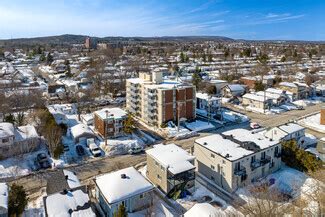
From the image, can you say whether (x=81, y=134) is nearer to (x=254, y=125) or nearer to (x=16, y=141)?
(x=16, y=141)

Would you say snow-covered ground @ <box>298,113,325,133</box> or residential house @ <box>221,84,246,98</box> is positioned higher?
residential house @ <box>221,84,246,98</box>

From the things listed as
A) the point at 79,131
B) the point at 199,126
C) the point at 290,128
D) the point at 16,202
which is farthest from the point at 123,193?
the point at 199,126

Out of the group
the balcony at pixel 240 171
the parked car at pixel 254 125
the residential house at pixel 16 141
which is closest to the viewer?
the balcony at pixel 240 171

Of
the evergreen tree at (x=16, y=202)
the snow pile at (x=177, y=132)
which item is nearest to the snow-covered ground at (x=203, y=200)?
the evergreen tree at (x=16, y=202)

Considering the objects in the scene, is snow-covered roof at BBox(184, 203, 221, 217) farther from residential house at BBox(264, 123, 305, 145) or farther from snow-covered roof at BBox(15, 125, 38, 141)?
snow-covered roof at BBox(15, 125, 38, 141)

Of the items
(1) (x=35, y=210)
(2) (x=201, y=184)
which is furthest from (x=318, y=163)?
(1) (x=35, y=210)

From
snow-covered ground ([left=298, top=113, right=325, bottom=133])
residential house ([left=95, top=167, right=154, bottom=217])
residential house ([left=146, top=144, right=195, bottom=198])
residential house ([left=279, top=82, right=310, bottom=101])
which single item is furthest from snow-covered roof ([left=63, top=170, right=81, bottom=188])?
residential house ([left=279, top=82, right=310, bottom=101])

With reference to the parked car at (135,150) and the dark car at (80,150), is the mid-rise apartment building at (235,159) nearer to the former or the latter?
the parked car at (135,150)
